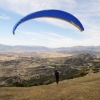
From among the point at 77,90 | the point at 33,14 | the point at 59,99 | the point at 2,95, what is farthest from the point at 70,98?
the point at 33,14

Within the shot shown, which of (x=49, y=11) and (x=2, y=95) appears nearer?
(x=49, y=11)

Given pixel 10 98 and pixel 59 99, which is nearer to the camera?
pixel 59 99

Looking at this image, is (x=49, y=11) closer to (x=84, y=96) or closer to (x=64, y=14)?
(x=64, y=14)

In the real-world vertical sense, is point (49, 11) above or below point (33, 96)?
above

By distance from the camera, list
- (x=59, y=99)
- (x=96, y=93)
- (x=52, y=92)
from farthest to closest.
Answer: (x=52, y=92)
(x=96, y=93)
(x=59, y=99)

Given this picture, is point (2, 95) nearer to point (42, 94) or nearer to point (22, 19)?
point (42, 94)

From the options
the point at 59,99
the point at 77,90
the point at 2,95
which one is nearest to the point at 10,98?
the point at 2,95

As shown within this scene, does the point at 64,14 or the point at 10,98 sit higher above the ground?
the point at 64,14

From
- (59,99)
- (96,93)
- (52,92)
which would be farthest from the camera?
(52,92)
